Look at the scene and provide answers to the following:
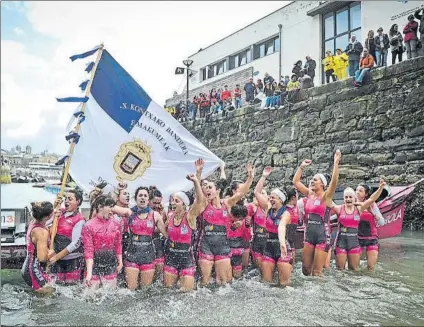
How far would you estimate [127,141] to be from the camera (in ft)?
24.5

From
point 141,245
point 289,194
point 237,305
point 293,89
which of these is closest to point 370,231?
point 289,194

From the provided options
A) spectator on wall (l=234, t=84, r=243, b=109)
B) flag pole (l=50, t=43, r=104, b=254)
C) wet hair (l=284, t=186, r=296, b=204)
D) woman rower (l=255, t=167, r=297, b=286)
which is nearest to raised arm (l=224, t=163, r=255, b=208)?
woman rower (l=255, t=167, r=297, b=286)

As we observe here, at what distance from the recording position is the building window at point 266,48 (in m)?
21.9

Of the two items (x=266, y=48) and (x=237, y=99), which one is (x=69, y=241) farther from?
(x=266, y=48)

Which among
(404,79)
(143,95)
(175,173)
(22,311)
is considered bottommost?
(22,311)

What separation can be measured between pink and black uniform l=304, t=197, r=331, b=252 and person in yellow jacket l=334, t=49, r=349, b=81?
9.23m

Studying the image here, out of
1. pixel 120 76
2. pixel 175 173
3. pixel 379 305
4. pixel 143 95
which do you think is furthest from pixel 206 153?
pixel 379 305

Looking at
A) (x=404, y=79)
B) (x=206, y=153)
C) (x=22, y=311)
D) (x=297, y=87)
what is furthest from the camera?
(x=297, y=87)

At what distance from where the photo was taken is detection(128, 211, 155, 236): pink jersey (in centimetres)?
584

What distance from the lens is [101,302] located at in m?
5.46

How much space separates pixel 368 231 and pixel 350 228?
53 centimetres

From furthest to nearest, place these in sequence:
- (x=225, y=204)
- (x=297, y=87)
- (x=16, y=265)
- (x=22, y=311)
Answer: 1. (x=297, y=87)
2. (x=16, y=265)
3. (x=225, y=204)
4. (x=22, y=311)

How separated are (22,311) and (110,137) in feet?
10.5

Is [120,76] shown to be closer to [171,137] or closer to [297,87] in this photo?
[171,137]
